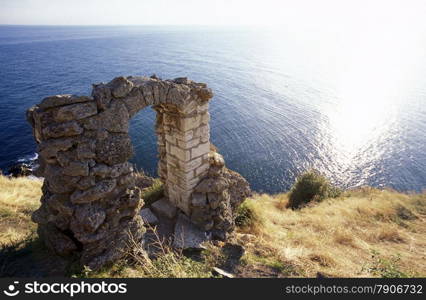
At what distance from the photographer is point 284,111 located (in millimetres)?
36281

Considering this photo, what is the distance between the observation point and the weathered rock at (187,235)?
7762mm

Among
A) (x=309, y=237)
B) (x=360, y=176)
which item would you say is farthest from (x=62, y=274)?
(x=360, y=176)

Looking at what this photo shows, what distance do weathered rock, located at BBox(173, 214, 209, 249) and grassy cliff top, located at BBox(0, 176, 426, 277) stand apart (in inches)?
13.2

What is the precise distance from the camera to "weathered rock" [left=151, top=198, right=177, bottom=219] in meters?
9.00

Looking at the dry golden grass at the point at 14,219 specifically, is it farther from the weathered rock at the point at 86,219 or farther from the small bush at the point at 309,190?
the small bush at the point at 309,190

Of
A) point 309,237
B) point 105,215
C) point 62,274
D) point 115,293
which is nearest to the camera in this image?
point 115,293

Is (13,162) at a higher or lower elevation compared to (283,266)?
lower

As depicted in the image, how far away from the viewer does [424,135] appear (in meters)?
30.9

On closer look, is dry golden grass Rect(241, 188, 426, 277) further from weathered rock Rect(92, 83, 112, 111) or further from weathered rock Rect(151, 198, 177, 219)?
weathered rock Rect(92, 83, 112, 111)

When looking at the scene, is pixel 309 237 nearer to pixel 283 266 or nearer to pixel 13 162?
pixel 283 266

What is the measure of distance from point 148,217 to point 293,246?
15.2 ft

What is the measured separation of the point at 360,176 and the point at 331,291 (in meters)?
24.3

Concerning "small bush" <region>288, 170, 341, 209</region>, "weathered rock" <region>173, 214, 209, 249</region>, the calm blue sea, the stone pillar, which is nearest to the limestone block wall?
the stone pillar

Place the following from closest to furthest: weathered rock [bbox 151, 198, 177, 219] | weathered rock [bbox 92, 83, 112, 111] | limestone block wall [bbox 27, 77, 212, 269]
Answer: limestone block wall [bbox 27, 77, 212, 269] < weathered rock [bbox 92, 83, 112, 111] < weathered rock [bbox 151, 198, 177, 219]
